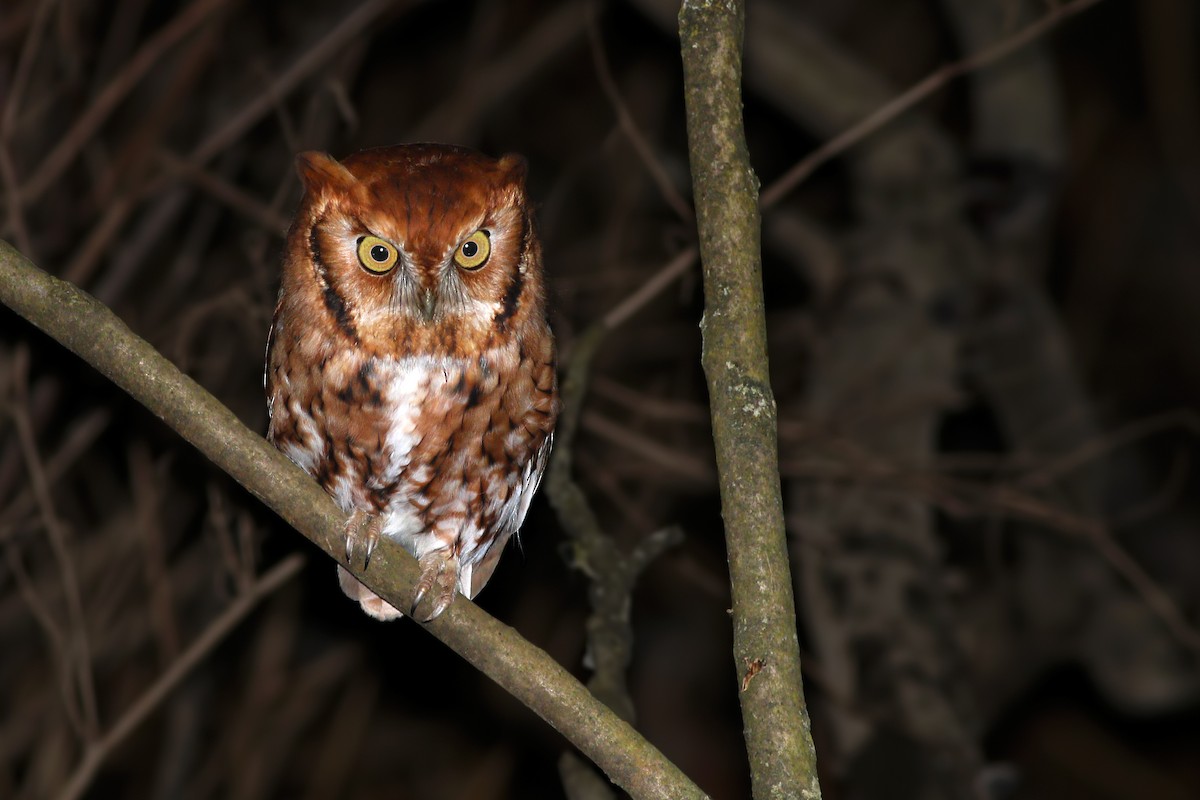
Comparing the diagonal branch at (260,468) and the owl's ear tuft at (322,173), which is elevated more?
the owl's ear tuft at (322,173)

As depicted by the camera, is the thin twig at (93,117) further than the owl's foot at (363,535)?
Yes

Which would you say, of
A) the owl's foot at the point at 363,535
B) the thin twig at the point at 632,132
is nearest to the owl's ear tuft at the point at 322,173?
the owl's foot at the point at 363,535

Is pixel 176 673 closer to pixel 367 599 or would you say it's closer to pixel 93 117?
pixel 367 599

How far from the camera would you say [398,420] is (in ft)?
6.65

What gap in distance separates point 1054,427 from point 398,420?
2473mm

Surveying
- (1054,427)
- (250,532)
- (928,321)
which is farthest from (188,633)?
(1054,427)

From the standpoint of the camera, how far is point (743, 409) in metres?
1.63

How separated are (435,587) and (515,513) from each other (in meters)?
0.61

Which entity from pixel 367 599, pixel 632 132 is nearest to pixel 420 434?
pixel 367 599

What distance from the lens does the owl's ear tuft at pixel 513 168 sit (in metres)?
1.87

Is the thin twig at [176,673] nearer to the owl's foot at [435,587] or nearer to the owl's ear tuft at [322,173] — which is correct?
the owl's foot at [435,587]

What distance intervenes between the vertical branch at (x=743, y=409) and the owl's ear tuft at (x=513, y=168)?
293mm

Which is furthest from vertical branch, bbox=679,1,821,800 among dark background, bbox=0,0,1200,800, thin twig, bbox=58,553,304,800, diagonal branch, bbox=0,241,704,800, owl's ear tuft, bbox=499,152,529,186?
thin twig, bbox=58,553,304,800

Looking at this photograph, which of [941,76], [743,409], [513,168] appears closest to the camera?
[743,409]
